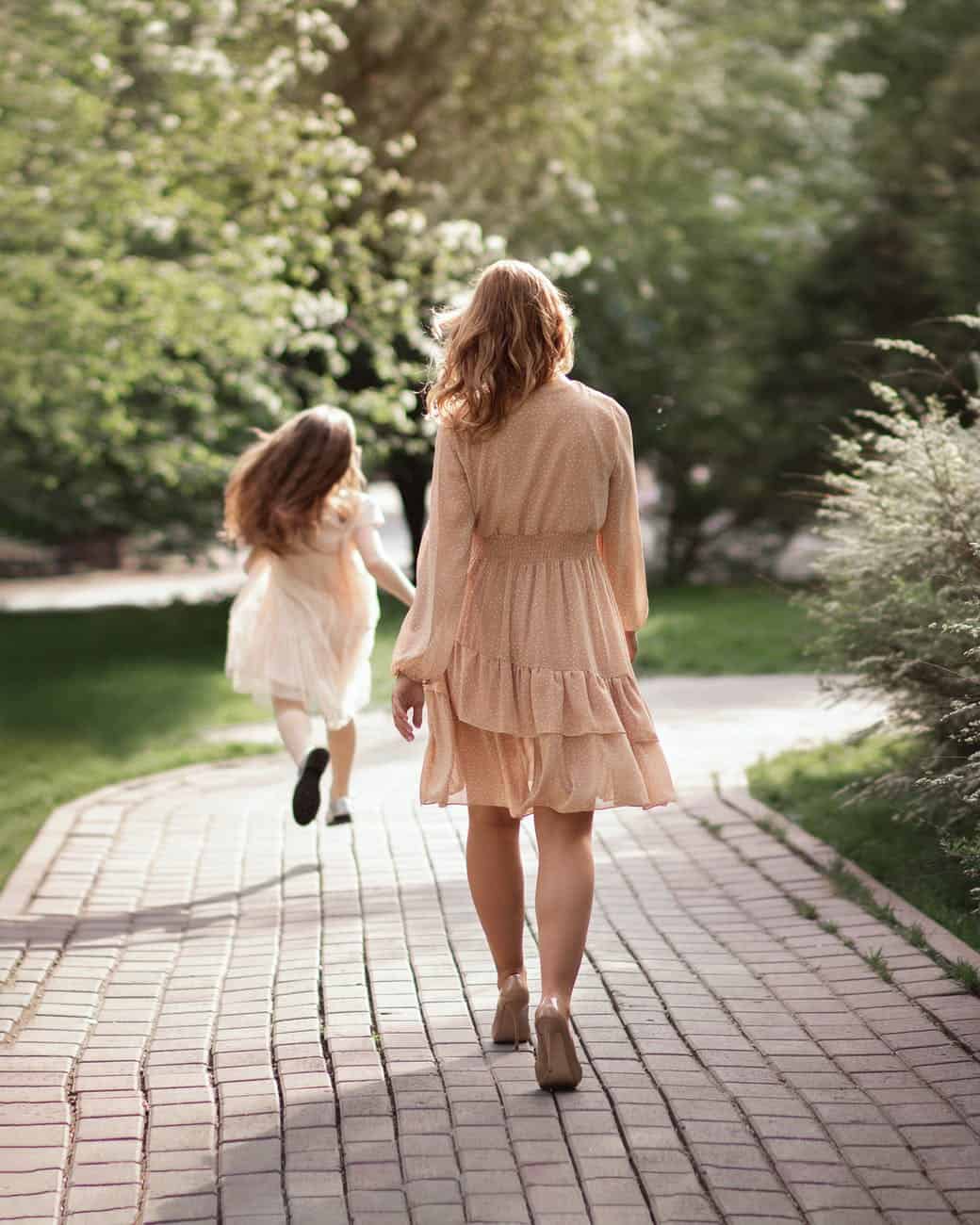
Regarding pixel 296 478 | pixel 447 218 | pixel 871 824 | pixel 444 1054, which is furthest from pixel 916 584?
pixel 447 218

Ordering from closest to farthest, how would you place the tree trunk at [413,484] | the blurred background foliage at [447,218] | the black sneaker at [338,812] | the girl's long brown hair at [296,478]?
the girl's long brown hair at [296,478] < the black sneaker at [338,812] < the blurred background foliage at [447,218] < the tree trunk at [413,484]

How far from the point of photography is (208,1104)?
4.27 meters

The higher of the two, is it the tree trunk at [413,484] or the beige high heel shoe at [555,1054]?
the beige high heel shoe at [555,1054]

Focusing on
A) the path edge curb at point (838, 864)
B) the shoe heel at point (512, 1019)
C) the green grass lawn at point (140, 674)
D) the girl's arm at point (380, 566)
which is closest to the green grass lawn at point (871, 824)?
the path edge curb at point (838, 864)

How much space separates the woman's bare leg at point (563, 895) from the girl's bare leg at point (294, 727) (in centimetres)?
291

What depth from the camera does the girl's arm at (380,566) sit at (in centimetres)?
700

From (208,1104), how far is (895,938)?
2427 mm

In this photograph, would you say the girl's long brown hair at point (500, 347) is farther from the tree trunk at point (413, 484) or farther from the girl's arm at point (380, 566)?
the tree trunk at point (413, 484)

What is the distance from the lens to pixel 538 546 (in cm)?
445

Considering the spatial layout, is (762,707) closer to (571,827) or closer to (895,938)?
(895,938)

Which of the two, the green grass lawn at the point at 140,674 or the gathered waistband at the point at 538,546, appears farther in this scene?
the green grass lawn at the point at 140,674

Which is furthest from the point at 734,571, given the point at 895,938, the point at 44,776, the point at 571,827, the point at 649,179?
the point at 571,827

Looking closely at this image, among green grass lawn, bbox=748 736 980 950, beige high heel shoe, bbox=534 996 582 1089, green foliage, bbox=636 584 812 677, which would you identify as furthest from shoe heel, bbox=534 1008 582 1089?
green foliage, bbox=636 584 812 677

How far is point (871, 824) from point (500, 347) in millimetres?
3692
